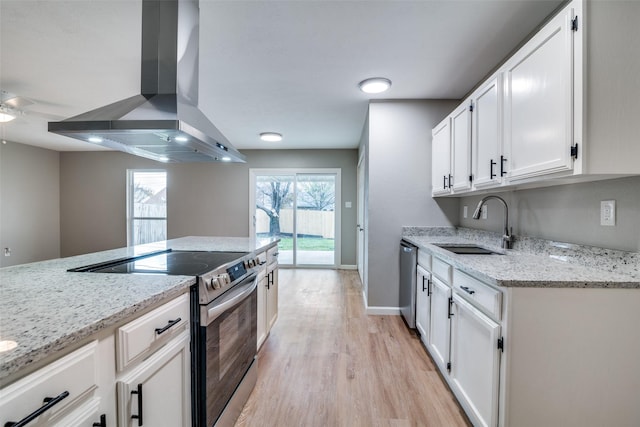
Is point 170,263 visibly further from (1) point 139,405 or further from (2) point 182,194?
(2) point 182,194

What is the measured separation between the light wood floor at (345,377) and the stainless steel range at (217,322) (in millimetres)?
254

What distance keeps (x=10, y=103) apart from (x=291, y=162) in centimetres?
386

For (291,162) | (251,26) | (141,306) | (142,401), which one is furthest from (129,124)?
(291,162)

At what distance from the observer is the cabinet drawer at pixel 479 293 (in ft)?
4.16

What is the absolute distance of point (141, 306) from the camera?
88 centimetres

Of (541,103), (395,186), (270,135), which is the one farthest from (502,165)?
(270,135)

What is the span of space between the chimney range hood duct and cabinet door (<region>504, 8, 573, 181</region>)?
71.0 inches

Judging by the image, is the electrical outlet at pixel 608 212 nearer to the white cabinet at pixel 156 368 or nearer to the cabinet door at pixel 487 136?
the cabinet door at pixel 487 136

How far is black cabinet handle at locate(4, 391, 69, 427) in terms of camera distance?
0.54 m

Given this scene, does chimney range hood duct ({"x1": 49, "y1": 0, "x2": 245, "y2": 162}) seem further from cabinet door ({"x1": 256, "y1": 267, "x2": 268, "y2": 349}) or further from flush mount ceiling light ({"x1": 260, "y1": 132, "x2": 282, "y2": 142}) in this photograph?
flush mount ceiling light ({"x1": 260, "y1": 132, "x2": 282, "y2": 142})

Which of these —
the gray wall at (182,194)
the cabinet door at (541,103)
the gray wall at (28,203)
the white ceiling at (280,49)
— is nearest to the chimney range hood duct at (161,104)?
the white ceiling at (280,49)

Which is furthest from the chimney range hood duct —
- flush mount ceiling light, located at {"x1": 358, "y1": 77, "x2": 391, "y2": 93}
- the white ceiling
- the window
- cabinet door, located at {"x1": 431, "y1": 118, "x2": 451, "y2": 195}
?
the window

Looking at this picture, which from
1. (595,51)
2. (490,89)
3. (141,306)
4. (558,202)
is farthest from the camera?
(490,89)

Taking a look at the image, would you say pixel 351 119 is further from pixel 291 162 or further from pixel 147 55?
pixel 147 55
